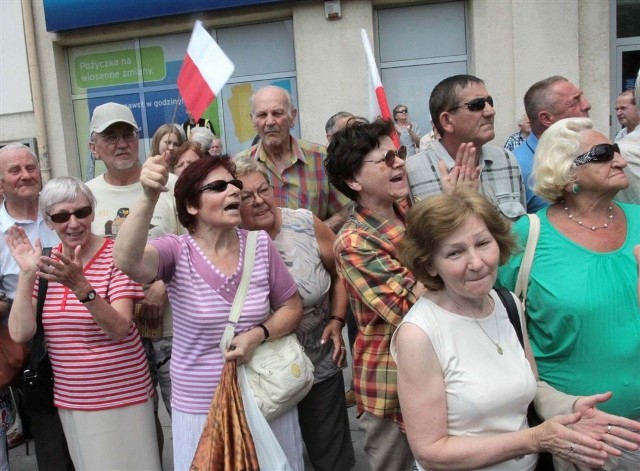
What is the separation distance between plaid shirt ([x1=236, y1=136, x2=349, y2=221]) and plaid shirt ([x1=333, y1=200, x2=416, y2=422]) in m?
1.20

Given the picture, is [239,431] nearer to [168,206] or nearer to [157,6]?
[168,206]

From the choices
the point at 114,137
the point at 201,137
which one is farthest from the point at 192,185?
the point at 201,137

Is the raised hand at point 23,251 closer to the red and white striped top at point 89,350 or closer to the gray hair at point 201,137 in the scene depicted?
the red and white striped top at point 89,350

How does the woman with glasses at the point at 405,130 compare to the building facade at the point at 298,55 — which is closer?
the woman with glasses at the point at 405,130

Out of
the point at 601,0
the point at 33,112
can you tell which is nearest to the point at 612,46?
the point at 601,0

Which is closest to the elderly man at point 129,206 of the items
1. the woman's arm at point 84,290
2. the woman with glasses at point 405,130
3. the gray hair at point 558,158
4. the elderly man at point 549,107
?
the woman's arm at point 84,290

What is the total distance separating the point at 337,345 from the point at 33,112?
9.00 m

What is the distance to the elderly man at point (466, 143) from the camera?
10.4 feet

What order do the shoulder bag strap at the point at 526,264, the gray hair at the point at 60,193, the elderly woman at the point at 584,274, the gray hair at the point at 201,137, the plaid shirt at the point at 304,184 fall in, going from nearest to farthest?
the elderly woman at the point at 584,274
the shoulder bag strap at the point at 526,264
the gray hair at the point at 60,193
the plaid shirt at the point at 304,184
the gray hair at the point at 201,137

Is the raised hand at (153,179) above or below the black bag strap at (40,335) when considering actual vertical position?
above

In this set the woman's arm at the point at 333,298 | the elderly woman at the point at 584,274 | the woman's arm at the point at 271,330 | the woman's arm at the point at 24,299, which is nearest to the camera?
the elderly woman at the point at 584,274

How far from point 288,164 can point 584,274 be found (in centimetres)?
201

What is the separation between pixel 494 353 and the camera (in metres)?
2.12

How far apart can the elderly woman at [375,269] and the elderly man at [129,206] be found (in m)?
1.12
